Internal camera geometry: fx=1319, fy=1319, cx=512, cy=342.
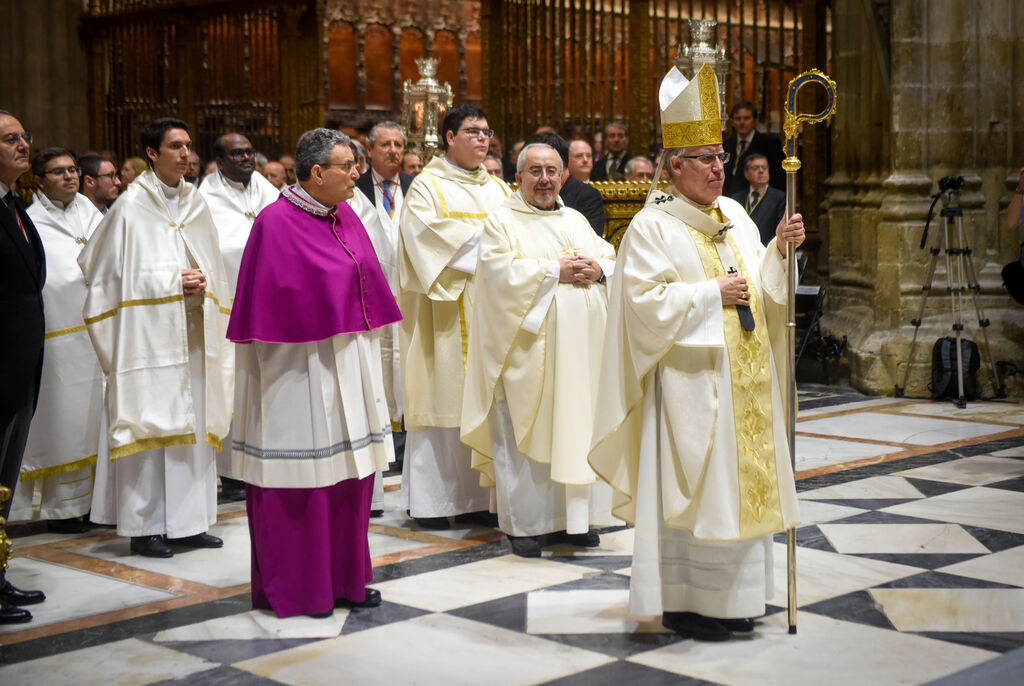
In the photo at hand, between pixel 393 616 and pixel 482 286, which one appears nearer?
pixel 393 616

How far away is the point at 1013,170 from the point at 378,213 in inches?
210

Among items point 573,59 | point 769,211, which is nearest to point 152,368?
point 769,211

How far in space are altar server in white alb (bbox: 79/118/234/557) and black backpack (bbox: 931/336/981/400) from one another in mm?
5535

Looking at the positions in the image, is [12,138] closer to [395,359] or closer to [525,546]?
[525,546]

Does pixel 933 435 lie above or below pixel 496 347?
below

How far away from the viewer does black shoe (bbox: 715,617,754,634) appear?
4125mm

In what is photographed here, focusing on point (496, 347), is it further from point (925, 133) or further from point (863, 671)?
point (925, 133)

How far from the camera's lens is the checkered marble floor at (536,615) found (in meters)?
3.84

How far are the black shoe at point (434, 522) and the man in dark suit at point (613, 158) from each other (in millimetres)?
4287

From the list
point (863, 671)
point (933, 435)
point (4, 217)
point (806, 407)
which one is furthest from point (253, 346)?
point (806, 407)

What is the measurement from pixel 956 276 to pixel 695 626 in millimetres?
6071

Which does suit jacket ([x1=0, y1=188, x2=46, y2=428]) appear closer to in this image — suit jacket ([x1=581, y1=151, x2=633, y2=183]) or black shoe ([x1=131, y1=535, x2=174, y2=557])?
black shoe ([x1=131, y1=535, x2=174, y2=557])

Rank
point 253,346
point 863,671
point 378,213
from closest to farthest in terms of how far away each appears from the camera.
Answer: point 863,671 → point 253,346 → point 378,213

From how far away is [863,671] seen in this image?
147 inches
